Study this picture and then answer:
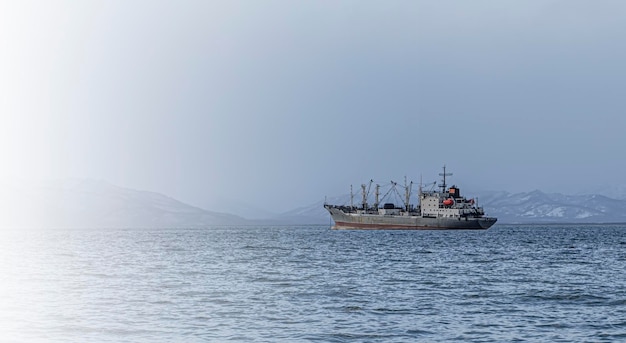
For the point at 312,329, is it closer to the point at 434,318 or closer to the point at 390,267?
the point at 434,318

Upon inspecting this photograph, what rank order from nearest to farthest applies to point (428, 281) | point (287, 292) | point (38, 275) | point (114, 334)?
point (114, 334), point (287, 292), point (428, 281), point (38, 275)

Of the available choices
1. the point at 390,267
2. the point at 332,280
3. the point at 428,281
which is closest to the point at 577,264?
the point at 390,267

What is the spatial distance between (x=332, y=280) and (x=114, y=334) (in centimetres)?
2788

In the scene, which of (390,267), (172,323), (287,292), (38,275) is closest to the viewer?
(172,323)

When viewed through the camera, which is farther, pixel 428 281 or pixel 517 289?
pixel 428 281

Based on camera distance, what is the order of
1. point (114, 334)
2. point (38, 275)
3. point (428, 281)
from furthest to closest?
point (38, 275) < point (428, 281) < point (114, 334)

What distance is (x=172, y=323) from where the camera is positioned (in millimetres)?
37969

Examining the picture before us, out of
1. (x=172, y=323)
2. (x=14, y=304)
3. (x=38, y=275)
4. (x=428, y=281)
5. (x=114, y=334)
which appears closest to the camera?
(x=114, y=334)

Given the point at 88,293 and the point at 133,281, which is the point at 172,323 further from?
the point at 133,281

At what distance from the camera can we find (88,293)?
52469 millimetres

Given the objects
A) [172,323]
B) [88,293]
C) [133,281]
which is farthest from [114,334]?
[133,281]

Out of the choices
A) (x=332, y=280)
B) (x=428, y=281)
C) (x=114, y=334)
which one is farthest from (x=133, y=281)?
(x=114, y=334)

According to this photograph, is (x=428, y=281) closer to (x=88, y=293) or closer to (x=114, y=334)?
(x=88, y=293)

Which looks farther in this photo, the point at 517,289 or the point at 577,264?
the point at 577,264
